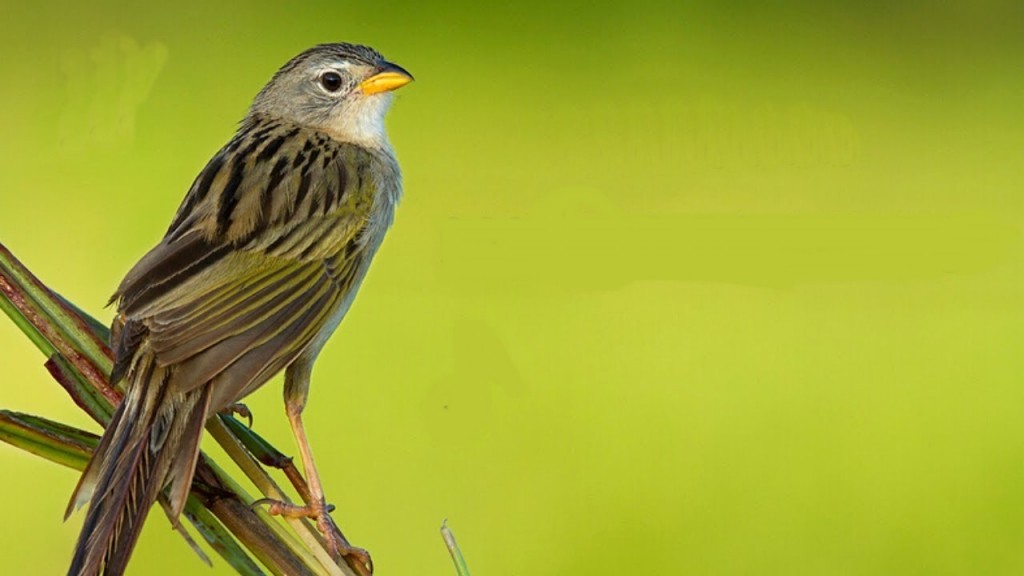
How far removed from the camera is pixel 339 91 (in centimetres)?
256

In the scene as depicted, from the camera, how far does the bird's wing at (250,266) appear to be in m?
1.66

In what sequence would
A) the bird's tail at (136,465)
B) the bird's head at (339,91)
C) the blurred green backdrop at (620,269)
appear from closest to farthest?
the bird's tail at (136,465) < the bird's head at (339,91) < the blurred green backdrop at (620,269)

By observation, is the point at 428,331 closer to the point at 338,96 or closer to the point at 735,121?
the point at 338,96

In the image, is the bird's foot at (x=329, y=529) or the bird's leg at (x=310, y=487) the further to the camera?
the bird's leg at (x=310, y=487)

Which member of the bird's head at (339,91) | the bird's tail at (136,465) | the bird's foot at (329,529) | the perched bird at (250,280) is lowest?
the bird's foot at (329,529)

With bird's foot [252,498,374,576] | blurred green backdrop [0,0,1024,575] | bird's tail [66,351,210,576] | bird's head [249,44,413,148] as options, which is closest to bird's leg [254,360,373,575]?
bird's foot [252,498,374,576]

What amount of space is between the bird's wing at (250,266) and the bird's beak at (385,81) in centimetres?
20

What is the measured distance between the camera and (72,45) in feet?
13.8

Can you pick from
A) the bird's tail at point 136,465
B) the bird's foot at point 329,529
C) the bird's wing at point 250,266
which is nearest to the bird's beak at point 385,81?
the bird's wing at point 250,266

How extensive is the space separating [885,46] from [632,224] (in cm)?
161

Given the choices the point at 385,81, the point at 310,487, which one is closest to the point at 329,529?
the point at 310,487

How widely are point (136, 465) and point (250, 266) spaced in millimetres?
544

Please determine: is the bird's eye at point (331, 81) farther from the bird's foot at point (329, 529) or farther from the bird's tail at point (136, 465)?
the bird's tail at point (136, 465)

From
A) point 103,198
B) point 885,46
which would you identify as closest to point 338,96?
point 103,198
